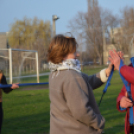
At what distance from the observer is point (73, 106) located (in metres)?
1.65

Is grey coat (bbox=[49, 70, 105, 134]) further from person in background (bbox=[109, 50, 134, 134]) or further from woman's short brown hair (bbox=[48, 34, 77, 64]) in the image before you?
person in background (bbox=[109, 50, 134, 134])

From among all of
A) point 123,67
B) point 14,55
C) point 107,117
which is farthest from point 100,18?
point 123,67

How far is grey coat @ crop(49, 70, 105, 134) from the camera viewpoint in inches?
64.8

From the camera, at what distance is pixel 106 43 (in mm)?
11555

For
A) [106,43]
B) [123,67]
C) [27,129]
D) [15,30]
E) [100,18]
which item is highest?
[100,18]

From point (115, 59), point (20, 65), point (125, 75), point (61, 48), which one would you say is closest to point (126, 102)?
point (125, 75)

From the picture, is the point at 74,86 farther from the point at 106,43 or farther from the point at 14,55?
the point at 14,55

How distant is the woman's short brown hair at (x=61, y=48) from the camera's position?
5.82ft

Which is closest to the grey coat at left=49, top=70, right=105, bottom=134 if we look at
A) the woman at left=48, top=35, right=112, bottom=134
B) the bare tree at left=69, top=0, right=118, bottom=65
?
the woman at left=48, top=35, right=112, bottom=134

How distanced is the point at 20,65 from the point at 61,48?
1174cm

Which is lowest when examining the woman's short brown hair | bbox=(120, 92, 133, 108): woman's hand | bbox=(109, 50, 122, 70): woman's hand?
bbox=(120, 92, 133, 108): woman's hand

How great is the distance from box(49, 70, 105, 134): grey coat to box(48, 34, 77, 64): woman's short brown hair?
12cm

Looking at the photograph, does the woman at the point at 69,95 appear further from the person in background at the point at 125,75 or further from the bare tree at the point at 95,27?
the bare tree at the point at 95,27

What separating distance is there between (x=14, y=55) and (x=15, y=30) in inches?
76.3
